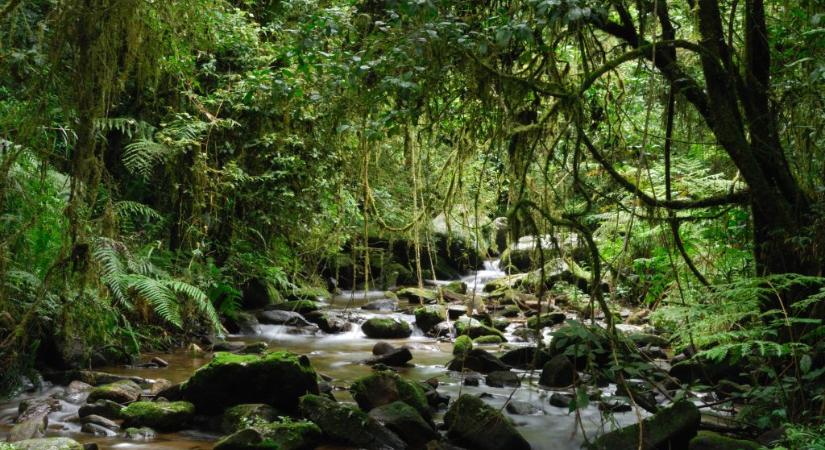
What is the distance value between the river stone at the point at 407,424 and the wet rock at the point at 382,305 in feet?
19.6

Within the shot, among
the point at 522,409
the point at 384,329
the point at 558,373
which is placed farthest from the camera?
the point at 384,329

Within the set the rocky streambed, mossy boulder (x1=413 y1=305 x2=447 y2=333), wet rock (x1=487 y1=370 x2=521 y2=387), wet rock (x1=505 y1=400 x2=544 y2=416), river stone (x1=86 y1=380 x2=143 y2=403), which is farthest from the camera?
mossy boulder (x1=413 y1=305 x2=447 y2=333)

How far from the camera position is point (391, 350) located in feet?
26.0

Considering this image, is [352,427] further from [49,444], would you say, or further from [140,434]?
[49,444]

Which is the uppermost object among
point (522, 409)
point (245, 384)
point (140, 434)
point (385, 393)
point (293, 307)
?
point (293, 307)

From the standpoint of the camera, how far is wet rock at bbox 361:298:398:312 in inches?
438

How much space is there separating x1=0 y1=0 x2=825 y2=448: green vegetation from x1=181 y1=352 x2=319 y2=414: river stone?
18 millimetres

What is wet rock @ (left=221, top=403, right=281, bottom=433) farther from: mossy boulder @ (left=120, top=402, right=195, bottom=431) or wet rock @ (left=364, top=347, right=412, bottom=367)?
wet rock @ (left=364, top=347, right=412, bottom=367)

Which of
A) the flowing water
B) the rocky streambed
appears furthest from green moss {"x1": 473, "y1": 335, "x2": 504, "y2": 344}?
the rocky streambed

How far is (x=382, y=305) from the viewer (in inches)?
445

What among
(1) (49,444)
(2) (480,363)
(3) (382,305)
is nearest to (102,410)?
(1) (49,444)

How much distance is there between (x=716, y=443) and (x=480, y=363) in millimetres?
3268

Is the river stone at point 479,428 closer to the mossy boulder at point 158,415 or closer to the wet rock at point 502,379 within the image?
the wet rock at point 502,379

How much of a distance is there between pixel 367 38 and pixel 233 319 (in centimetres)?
521
